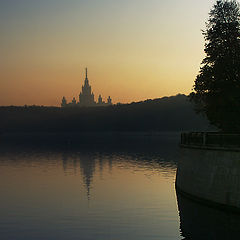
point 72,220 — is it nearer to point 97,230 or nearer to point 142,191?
point 97,230

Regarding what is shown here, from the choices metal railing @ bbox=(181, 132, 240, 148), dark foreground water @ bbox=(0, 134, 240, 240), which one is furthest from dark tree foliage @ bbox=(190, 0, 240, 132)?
dark foreground water @ bbox=(0, 134, 240, 240)

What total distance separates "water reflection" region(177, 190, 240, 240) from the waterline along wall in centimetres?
84

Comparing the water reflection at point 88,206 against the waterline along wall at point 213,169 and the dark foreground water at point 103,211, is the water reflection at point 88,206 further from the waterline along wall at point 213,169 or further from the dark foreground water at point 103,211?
the waterline along wall at point 213,169

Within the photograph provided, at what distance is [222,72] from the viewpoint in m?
46.2

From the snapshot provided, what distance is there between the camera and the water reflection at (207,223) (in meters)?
31.3

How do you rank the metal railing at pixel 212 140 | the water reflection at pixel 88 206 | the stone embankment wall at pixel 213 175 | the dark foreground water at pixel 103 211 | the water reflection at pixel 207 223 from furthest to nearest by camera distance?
1. the metal railing at pixel 212 140
2. the stone embankment wall at pixel 213 175
3. the water reflection at pixel 88 206
4. the dark foreground water at pixel 103 211
5. the water reflection at pixel 207 223

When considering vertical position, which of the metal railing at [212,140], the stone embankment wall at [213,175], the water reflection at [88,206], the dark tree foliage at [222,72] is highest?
the dark tree foliage at [222,72]

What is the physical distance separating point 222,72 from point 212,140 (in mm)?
9979

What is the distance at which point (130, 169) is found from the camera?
8631 centimetres

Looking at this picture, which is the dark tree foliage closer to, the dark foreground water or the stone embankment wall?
the stone embankment wall

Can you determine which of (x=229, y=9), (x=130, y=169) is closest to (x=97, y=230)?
(x=229, y=9)

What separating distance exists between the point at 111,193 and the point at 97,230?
2043 centimetres

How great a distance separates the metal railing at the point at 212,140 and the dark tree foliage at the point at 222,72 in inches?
177

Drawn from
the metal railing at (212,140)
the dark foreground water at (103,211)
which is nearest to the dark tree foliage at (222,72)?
the metal railing at (212,140)
